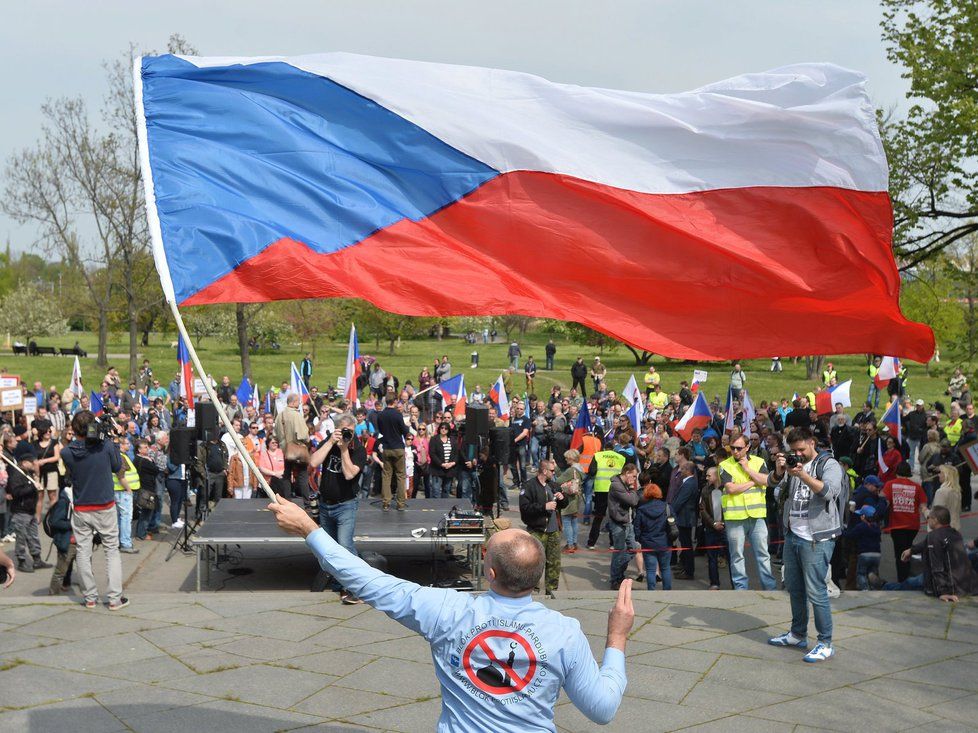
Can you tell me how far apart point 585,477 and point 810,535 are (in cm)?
877

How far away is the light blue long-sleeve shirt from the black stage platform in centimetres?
841

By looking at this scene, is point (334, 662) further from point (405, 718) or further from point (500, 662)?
point (500, 662)

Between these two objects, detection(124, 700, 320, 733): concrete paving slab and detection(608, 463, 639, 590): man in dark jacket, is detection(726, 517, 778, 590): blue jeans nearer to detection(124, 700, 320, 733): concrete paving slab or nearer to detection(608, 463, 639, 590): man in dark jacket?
detection(608, 463, 639, 590): man in dark jacket

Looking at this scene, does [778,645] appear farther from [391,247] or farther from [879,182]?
[391,247]

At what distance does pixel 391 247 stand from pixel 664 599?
197 inches

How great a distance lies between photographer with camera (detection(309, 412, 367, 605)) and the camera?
1061 cm

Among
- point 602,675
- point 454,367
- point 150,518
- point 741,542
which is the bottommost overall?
point 150,518

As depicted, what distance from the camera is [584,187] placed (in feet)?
24.1

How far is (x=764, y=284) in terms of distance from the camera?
7176mm

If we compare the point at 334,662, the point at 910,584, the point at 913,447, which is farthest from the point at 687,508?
the point at 913,447

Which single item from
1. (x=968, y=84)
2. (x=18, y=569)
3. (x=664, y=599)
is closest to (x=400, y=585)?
(x=664, y=599)

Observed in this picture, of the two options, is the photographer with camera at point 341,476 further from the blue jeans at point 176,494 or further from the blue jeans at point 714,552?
the blue jeans at point 176,494

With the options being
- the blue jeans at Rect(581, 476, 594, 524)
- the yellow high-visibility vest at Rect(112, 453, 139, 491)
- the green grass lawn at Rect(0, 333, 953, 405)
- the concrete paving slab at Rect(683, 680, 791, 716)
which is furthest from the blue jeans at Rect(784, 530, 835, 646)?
the green grass lawn at Rect(0, 333, 953, 405)

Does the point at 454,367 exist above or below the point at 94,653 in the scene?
above
